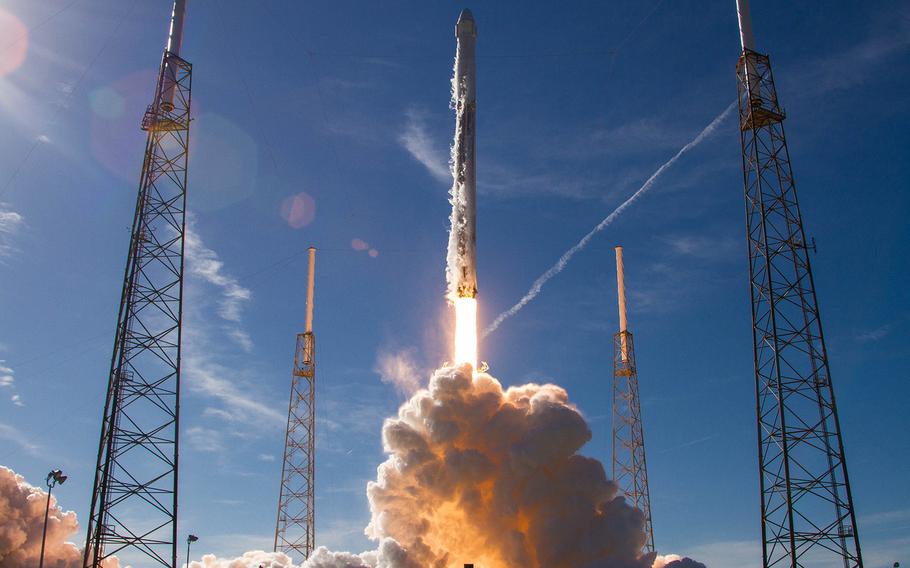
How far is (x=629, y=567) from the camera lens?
1438 inches

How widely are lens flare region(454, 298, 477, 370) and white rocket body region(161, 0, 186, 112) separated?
1783cm

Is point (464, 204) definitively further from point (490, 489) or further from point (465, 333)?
point (490, 489)

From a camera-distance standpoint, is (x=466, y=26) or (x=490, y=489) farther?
(x=466, y=26)

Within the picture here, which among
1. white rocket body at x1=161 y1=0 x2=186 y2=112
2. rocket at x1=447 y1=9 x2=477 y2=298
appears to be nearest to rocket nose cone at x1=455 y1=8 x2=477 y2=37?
rocket at x1=447 y1=9 x2=477 y2=298

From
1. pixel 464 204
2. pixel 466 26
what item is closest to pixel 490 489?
pixel 464 204

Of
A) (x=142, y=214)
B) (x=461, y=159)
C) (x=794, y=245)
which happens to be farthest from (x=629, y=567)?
(x=142, y=214)

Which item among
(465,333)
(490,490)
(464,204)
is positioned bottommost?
(490,490)

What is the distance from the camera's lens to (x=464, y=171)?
47.3 metres

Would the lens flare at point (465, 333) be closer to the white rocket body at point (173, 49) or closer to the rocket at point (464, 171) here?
the rocket at point (464, 171)

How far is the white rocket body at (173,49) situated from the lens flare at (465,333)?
17827 mm

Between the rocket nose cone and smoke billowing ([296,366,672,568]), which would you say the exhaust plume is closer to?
smoke billowing ([296,366,672,568])

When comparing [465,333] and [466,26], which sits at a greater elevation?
[466,26]

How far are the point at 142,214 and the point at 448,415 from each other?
1769cm

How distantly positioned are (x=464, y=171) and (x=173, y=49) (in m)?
16.2
